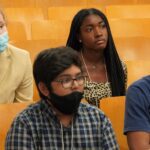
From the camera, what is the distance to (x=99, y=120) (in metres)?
1.10

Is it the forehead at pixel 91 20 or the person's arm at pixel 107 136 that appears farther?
the forehead at pixel 91 20

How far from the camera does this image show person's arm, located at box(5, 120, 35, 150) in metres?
1.03

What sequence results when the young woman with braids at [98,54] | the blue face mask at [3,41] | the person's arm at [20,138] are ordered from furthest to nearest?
the young woman with braids at [98,54]
the blue face mask at [3,41]
the person's arm at [20,138]

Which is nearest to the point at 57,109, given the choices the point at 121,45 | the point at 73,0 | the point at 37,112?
the point at 37,112

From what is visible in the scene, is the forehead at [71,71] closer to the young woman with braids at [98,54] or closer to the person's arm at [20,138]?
the person's arm at [20,138]

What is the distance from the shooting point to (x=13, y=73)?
1562mm

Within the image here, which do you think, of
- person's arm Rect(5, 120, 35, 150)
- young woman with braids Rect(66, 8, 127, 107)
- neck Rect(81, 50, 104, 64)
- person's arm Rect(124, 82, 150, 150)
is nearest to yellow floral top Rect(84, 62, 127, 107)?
young woman with braids Rect(66, 8, 127, 107)

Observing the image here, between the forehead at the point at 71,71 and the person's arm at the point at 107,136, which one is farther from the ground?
the forehead at the point at 71,71

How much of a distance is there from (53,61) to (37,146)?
20 centimetres

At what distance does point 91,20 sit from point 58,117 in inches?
28.8

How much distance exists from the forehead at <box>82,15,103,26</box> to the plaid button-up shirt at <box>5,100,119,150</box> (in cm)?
67

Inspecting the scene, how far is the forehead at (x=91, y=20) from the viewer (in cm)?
172

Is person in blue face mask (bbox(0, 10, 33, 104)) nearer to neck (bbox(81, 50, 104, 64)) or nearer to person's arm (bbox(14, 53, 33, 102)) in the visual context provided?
person's arm (bbox(14, 53, 33, 102))

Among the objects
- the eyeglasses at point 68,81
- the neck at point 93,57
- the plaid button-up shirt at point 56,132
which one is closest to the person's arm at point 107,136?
the plaid button-up shirt at point 56,132
